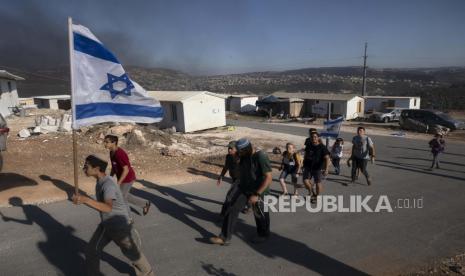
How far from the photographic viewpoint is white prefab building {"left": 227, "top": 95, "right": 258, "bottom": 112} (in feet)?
144

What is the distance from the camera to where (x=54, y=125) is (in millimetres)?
15141

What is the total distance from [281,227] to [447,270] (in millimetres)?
2531

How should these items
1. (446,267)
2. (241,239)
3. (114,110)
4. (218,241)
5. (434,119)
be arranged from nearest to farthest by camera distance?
(446,267) < (114,110) < (218,241) < (241,239) < (434,119)

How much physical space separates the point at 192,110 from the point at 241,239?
19242 mm

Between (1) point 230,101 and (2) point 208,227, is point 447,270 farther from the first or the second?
(1) point 230,101

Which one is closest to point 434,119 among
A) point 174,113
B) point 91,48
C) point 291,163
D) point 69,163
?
point 174,113

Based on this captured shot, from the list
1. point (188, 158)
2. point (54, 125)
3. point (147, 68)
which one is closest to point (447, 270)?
point (188, 158)

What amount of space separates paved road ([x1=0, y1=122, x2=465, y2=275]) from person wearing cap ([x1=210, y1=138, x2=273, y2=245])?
36 cm

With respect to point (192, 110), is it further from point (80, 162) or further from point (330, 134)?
point (330, 134)

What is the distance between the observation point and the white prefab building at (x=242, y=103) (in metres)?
43.9

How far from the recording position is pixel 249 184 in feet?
16.6

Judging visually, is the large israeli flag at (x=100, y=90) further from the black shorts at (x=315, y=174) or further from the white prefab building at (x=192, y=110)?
the white prefab building at (x=192, y=110)

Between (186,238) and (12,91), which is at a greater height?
(12,91)

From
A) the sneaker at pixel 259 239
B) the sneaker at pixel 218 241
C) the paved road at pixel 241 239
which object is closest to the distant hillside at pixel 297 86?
the paved road at pixel 241 239
